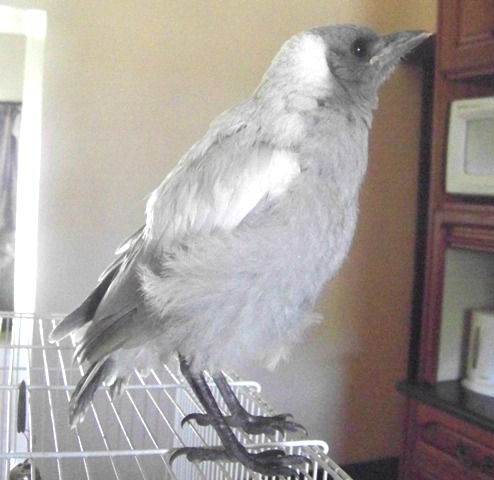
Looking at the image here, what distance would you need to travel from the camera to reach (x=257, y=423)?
0.88 meters

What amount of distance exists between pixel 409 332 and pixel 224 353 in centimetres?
142

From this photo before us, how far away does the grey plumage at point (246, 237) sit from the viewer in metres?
0.80

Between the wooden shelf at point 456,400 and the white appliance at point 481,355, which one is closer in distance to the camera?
the wooden shelf at point 456,400

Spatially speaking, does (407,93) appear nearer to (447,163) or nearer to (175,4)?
(447,163)

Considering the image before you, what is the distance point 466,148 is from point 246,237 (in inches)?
42.7

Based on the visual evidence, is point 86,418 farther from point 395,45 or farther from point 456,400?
point 395,45

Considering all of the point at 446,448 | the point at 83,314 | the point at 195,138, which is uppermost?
the point at 195,138

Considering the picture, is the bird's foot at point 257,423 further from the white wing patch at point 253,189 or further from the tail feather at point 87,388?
the white wing patch at point 253,189

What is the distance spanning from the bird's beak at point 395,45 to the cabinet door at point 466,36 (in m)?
0.75

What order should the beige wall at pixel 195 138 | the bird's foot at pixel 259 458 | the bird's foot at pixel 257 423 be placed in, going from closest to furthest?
the bird's foot at pixel 259 458 → the bird's foot at pixel 257 423 → the beige wall at pixel 195 138

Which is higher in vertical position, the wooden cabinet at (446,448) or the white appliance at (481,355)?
the white appliance at (481,355)

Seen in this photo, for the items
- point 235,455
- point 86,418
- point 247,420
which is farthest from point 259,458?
point 86,418

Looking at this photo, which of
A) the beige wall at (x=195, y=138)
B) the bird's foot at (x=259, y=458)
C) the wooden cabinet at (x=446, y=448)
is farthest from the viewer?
the beige wall at (x=195, y=138)

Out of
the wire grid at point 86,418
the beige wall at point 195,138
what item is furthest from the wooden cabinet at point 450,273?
the wire grid at point 86,418
